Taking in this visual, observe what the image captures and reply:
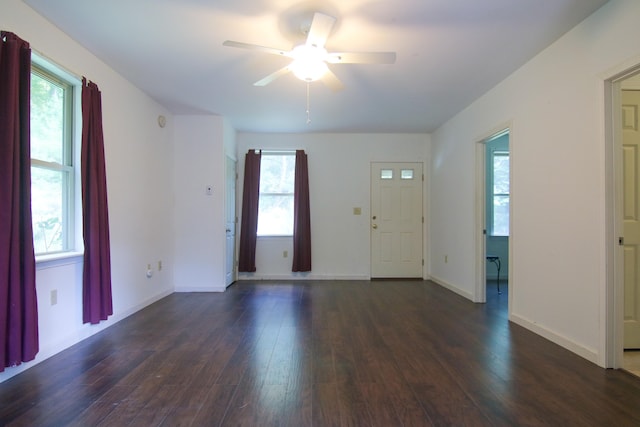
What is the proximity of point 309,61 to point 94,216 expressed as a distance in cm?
217

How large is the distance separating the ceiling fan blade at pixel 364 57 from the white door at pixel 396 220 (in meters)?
3.23

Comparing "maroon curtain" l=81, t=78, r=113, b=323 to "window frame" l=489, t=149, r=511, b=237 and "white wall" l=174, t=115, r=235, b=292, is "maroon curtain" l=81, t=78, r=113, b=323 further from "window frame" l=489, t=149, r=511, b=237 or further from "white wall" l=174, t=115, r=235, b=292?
"window frame" l=489, t=149, r=511, b=237

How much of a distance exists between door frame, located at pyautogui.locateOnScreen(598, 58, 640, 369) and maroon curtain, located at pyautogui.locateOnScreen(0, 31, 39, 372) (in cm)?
377

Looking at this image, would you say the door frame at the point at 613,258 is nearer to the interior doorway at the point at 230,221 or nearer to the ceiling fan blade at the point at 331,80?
the ceiling fan blade at the point at 331,80

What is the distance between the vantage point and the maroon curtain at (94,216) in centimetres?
266

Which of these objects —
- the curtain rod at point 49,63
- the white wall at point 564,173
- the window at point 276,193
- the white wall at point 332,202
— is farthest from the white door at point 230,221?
the white wall at point 564,173

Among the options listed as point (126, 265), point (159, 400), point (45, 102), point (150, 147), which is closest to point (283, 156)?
point (150, 147)

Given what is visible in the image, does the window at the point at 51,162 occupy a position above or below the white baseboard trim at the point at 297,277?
above

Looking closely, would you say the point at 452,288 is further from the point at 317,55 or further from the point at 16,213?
the point at 16,213

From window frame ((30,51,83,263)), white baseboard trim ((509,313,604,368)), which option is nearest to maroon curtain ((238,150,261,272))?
window frame ((30,51,83,263))

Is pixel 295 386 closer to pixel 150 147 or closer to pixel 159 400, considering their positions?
pixel 159 400

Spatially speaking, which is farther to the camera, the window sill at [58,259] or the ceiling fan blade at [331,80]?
the ceiling fan blade at [331,80]

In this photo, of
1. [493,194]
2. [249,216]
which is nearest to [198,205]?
[249,216]

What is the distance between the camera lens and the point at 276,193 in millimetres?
5441
